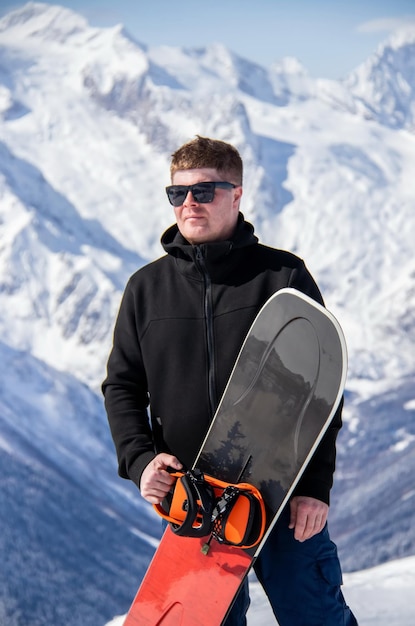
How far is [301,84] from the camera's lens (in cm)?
1566

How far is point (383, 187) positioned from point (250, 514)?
48.8 ft

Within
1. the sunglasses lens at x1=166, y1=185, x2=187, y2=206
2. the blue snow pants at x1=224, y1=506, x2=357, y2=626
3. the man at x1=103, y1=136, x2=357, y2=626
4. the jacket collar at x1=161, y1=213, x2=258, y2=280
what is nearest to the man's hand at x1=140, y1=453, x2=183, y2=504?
the man at x1=103, y1=136, x2=357, y2=626

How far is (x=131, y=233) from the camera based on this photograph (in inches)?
555

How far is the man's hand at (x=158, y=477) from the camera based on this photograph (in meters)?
1.48

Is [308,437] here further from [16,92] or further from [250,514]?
[16,92]

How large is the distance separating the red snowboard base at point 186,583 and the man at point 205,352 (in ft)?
0.22

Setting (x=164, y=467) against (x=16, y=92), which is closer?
(x=164, y=467)

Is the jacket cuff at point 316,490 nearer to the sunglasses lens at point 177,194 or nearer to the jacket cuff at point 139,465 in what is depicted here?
the jacket cuff at point 139,465

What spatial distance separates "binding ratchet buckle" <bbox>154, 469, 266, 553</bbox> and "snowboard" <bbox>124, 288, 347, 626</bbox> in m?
0.03

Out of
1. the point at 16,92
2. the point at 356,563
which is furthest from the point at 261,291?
the point at 16,92

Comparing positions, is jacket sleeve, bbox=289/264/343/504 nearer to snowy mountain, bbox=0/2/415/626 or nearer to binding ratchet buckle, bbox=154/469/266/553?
binding ratchet buckle, bbox=154/469/266/553

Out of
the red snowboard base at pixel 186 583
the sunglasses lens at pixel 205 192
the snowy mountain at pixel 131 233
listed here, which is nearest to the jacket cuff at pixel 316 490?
the red snowboard base at pixel 186 583

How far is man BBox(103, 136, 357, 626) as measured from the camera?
149 centimetres

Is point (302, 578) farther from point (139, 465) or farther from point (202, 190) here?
point (202, 190)
